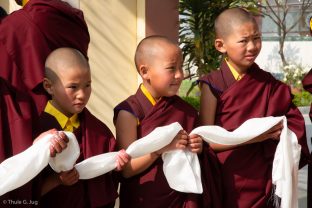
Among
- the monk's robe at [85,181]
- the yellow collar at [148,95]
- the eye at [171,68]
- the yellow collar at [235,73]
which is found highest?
the eye at [171,68]

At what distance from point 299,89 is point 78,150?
1059 centimetres

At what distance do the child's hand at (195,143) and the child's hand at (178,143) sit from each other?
36mm

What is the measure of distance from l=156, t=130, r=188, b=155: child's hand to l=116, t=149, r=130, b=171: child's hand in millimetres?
152

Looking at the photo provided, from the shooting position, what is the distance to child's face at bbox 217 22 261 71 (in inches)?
100

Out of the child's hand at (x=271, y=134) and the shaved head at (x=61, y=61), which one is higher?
the shaved head at (x=61, y=61)

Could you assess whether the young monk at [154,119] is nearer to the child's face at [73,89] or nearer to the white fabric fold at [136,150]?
the white fabric fold at [136,150]

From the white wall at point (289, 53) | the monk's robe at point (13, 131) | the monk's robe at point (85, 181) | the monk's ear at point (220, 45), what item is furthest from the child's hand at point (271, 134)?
the white wall at point (289, 53)

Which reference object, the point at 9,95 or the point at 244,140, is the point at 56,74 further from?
the point at 244,140

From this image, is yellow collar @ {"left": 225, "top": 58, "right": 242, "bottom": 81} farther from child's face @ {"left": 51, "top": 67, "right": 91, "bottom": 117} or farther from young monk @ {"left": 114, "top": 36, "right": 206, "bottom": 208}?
child's face @ {"left": 51, "top": 67, "right": 91, "bottom": 117}

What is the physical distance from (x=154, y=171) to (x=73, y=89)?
501 millimetres

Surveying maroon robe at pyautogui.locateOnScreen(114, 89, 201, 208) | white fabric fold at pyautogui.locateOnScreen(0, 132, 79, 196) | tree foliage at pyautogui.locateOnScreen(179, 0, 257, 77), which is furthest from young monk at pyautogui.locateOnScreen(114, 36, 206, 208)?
tree foliage at pyautogui.locateOnScreen(179, 0, 257, 77)

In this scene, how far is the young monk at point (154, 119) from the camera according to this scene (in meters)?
2.31

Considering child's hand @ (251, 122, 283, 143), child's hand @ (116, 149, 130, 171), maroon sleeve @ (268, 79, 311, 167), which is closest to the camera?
child's hand @ (116, 149, 130, 171)

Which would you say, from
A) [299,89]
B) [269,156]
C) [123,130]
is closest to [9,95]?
[123,130]
